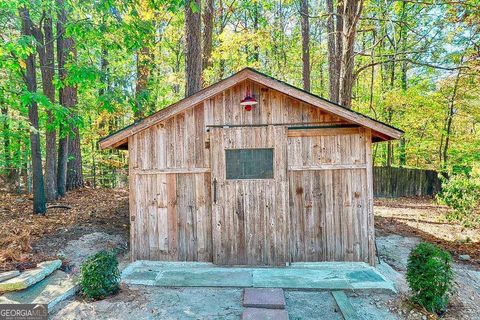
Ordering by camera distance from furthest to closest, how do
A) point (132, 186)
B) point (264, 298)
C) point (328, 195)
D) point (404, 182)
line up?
1. point (404, 182)
2. point (132, 186)
3. point (328, 195)
4. point (264, 298)

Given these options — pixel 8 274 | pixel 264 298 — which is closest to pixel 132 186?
pixel 8 274

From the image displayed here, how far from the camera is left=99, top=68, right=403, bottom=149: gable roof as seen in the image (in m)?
4.75

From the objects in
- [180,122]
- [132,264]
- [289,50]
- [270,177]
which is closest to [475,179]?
[270,177]

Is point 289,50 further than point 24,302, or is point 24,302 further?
point 289,50

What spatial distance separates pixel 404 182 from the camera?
1436cm

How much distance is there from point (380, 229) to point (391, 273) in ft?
11.4

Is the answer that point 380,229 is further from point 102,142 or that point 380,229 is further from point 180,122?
point 102,142

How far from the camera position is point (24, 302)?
12.0 feet

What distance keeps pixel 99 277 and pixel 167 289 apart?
37.9 inches

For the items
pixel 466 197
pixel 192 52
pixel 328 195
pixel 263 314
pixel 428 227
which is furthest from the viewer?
pixel 428 227

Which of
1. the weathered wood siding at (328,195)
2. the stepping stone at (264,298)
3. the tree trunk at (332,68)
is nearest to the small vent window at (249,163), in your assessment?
the weathered wood siding at (328,195)

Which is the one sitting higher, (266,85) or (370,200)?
(266,85)

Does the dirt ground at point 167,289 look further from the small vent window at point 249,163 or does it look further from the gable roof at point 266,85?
the gable roof at point 266,85

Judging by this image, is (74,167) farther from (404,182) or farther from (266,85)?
(404,182)
